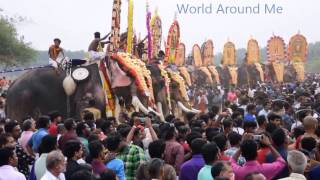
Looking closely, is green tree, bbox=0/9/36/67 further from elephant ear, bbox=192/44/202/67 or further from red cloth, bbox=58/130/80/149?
red cloth, bbox=58/130/80/149

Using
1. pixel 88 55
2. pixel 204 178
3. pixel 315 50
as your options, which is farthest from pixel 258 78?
pixel 315 50

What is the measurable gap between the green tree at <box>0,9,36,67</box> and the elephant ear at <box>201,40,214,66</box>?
34.0 feet

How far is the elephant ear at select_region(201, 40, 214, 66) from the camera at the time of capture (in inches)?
1511

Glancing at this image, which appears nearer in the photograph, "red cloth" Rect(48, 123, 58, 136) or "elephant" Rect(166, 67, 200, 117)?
"red cloth" Rect(48, 123, 58, 136)


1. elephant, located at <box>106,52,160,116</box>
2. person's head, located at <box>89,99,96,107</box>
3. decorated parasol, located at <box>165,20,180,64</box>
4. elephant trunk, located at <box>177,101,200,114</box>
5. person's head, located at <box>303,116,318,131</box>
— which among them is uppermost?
decorated parasol, located at <box>165,20,180,64</box>

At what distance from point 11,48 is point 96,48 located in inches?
874

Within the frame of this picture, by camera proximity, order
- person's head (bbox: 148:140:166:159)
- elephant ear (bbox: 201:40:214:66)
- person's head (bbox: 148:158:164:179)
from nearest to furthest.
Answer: person's head (bbox: 148:158:164:179), person's head (bbox: 148:140:166:159), elephant ear (bbox: 201:40:214:66)

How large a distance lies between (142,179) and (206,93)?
18778 millimetres

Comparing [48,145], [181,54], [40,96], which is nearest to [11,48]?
[181,54]

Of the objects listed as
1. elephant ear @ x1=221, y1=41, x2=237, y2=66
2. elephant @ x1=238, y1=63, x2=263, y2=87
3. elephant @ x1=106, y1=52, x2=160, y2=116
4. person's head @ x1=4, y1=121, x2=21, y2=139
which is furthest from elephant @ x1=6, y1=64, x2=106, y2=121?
elephant ear @ x1=221, y1=41, x2=237, y2=66

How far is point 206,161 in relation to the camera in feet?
21.0

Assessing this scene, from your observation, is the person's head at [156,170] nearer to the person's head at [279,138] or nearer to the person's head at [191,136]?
the person's head at [279,138]

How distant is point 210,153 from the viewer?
632 cm

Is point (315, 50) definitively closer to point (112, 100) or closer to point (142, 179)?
point (112, 100)
